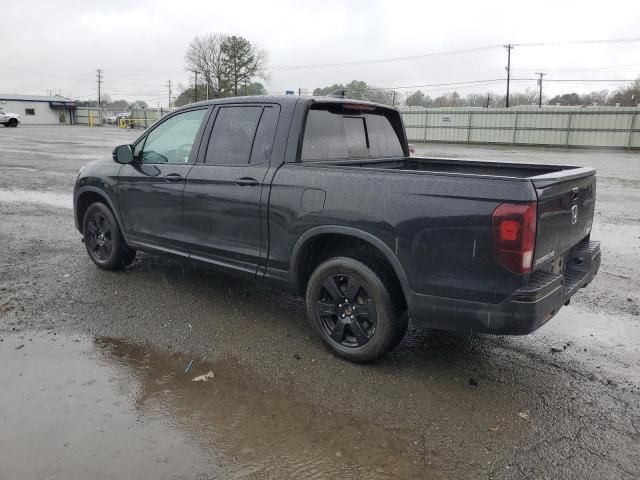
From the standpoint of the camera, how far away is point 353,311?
382 centimetres

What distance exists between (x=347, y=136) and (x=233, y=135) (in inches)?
38.2

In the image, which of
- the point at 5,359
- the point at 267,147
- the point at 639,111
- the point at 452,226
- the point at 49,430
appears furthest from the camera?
the point at 639,111

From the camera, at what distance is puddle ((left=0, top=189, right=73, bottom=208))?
10.2 meters

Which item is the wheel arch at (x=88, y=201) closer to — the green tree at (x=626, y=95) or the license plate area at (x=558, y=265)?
the license plate area at (x=558, y=265)

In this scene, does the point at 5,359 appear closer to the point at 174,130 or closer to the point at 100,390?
the point at 100,390

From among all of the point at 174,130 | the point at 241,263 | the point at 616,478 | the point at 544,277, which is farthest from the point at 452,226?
the point at 174,130

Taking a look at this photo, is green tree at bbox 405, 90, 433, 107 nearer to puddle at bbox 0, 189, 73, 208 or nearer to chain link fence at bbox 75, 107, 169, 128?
chain link fence at bbox 75, 107, 169, 128

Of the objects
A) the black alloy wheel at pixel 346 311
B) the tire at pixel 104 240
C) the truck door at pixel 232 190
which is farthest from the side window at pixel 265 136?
the tire at pixel 104 240

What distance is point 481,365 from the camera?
388 cm

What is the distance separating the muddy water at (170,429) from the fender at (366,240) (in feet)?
2.96

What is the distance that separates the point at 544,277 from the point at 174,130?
359 centimetres

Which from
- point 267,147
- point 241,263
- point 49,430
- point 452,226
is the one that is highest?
point 267,147

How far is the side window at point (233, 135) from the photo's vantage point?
4.46m

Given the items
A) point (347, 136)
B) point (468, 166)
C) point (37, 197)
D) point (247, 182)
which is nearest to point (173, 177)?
point (247, 182)
